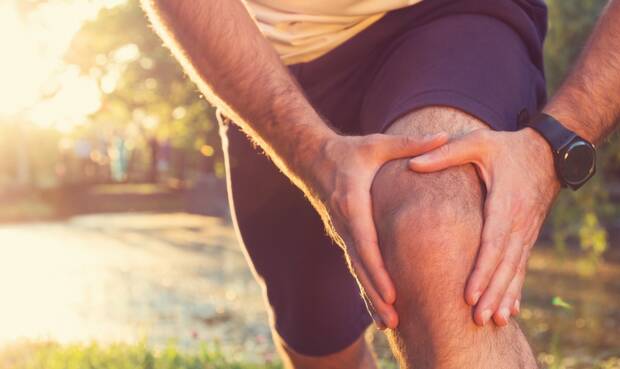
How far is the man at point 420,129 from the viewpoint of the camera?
1.05m

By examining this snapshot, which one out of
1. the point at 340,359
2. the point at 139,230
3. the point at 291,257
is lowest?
the point at 139,230

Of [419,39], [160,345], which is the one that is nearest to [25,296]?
[160,345]

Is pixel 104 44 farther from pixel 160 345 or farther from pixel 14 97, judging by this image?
pixel 160 345

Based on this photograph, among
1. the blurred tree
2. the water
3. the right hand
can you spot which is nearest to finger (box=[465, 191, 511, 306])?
the right hand

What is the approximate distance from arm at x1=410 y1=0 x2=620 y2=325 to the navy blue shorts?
3.3 inches

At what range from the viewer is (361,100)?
172cm

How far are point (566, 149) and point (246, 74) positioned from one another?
19.9 inches

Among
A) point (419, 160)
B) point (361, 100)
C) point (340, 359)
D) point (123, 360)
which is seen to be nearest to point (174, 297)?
point (123, 360)

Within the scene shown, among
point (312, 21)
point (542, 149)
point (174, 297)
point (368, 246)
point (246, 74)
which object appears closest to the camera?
point (368, 246)

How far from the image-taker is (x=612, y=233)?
17.3 metres

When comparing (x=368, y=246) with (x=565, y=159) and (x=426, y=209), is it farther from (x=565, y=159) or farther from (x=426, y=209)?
(x=565, y=159)

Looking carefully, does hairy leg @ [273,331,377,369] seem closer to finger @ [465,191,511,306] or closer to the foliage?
finger @ [465,191,511,306]

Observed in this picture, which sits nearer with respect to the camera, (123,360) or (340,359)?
(340,359)

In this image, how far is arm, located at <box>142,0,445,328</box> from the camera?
1.13 meters
